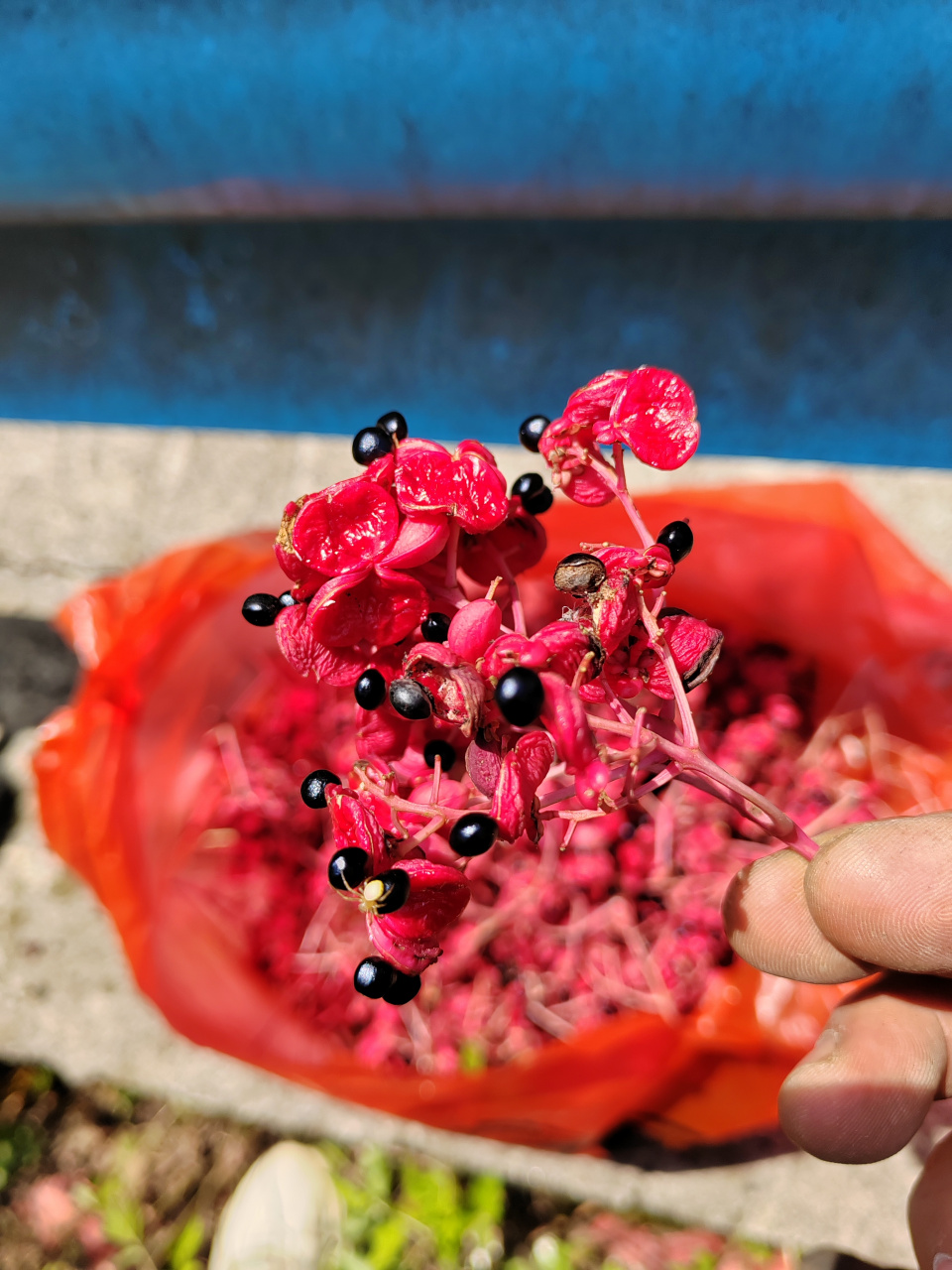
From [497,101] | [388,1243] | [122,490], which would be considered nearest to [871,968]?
[388,1243]

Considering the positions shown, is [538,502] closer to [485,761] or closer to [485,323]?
[485,761]

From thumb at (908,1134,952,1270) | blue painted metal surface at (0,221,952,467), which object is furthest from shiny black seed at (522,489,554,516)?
blue painted metal surface at (0,221,952,467)

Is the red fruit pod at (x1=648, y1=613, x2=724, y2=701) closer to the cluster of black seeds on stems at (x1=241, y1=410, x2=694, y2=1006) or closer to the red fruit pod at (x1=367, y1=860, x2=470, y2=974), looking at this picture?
the cluster of black seeds on stems at (x1=241, y1=410, x2=694, y2=1006)

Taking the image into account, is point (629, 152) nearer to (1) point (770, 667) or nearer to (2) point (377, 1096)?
(1) point (770, 667)

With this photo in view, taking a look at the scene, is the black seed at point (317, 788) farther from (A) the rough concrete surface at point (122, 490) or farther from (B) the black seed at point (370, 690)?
(A) the rough concrete surface at point (122, 490)

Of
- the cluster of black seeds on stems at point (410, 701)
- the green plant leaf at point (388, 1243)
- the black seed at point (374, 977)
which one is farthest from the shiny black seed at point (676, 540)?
the green plant leaf at point (388, 1243)

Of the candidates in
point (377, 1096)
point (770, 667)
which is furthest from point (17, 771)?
point (770, 667)

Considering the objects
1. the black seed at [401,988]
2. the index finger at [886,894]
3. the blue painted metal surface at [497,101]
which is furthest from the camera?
the blue painted metal surface at [497,101]
